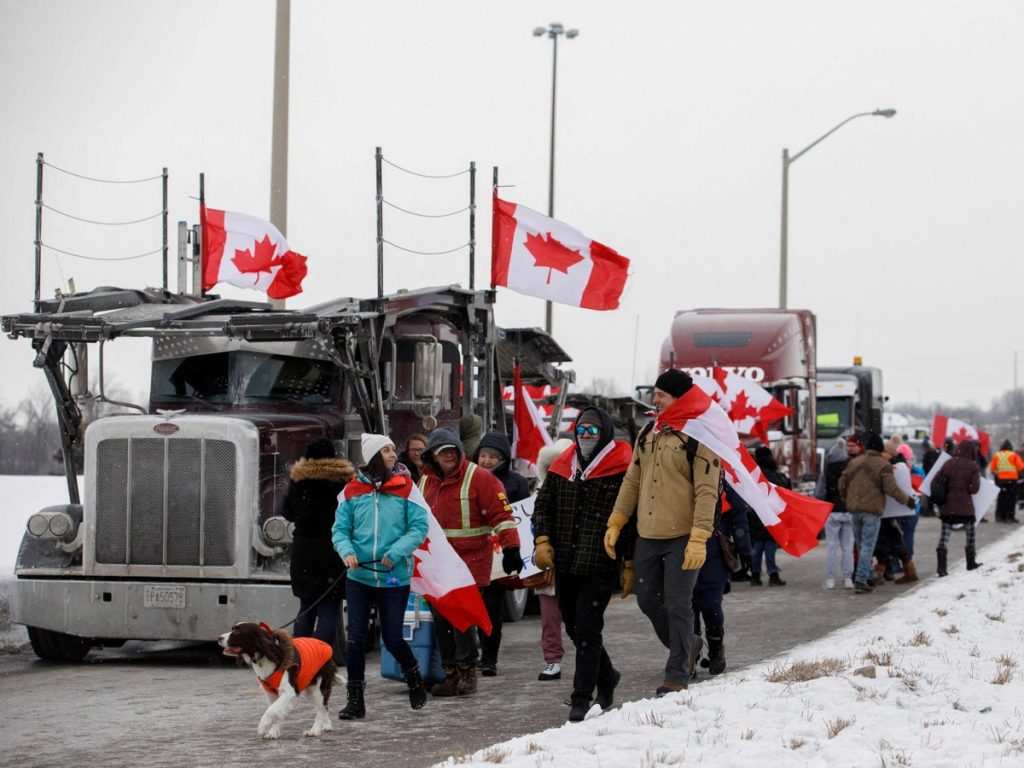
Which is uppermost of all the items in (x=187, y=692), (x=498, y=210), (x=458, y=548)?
(x=498, y=210)

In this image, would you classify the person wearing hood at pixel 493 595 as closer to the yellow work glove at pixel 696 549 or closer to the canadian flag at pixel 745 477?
the canadian flag at pixel 745 477

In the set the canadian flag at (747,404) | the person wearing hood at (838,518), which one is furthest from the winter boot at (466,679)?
the canadian flag at (747,404)

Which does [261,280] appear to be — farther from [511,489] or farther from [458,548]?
[458,548]

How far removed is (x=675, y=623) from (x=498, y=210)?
309 inches

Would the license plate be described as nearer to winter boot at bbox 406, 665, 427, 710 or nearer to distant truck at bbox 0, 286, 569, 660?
distant truck at bbox 0, 286, 569, 660

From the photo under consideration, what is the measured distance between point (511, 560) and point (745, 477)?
1582mm

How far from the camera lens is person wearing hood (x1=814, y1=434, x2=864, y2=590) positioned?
19.0m

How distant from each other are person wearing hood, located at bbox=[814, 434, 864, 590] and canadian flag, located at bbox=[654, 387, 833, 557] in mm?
7443

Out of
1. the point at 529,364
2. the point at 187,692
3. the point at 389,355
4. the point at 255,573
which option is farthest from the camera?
the point at 529,364

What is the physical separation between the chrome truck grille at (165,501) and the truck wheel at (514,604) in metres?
4.02

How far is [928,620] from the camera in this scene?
14.2 m

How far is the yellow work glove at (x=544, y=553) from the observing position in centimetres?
962

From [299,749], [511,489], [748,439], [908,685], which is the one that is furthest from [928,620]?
[748,439]

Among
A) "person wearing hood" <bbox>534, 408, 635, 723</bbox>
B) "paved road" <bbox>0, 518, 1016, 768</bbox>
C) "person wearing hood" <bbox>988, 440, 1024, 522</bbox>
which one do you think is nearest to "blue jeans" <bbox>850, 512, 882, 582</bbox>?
"paved road" <bbox>0, 518, 1016, 768</bbox>
